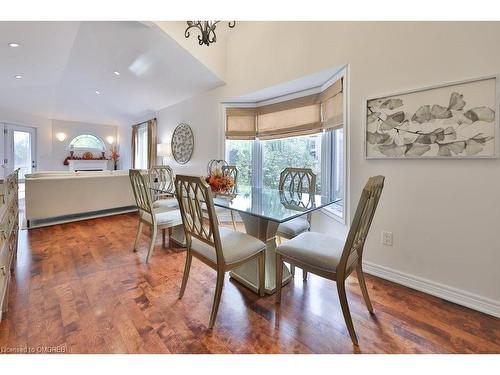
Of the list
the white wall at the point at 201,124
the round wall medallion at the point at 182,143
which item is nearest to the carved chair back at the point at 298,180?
the white wall at the point at 201,124

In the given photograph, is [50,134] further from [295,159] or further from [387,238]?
[387,238]

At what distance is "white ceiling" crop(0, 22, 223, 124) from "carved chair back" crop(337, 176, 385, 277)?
3.23 m

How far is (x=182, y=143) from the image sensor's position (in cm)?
495

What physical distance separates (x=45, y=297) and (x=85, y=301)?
332mm

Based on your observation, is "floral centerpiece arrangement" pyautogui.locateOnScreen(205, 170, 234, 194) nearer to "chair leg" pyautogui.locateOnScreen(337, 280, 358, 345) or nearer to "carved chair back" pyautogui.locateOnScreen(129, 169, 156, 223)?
"carved chair back" pyautogui.locateOnScreen(129, 169, 156, 223)

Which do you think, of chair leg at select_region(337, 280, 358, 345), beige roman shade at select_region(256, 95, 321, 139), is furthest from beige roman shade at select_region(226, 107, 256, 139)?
chair leg at select_region(337, 280, 358, 345)

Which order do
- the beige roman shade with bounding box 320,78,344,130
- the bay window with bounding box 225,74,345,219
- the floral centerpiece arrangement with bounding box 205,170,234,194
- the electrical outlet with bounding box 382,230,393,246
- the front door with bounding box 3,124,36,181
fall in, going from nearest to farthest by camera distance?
the electrical outlet with bounding box 382,230,393,246, the floral centerpiece arrangement with bounding box 205,170,234,194, the beige roman shade with bounding box 320,78,344,130, the bay window with bounding box 225,74,345,219, the front door with bounding box 3,124,36,181

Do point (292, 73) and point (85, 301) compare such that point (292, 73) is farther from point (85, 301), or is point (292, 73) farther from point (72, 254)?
point (72, 254)

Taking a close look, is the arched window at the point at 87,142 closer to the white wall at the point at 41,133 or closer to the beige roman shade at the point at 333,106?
the white wall at the point at 41,133

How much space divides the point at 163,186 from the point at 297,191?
1.91 meters

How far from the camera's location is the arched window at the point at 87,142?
24.8 ft

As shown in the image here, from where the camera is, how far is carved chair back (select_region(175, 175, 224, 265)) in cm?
146

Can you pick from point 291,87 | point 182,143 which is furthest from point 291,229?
point 182,143
